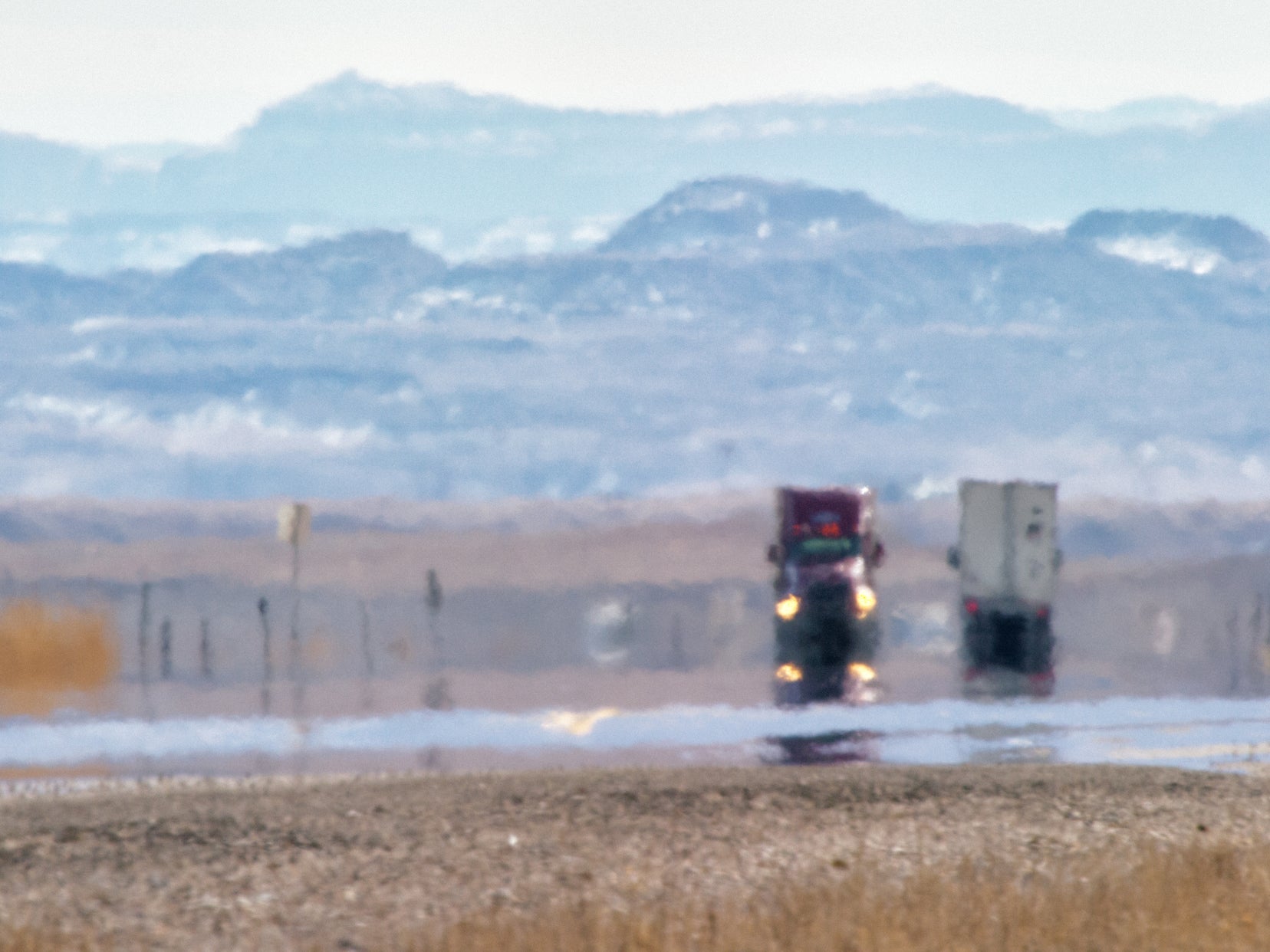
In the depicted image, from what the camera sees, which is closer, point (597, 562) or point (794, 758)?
point (794, 758)

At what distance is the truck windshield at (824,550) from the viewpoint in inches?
1316

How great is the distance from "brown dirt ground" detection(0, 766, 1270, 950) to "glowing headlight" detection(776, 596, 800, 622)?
12.9 metres

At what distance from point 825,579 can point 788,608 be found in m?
0.81

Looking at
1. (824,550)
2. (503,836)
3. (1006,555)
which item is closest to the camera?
(503,836)

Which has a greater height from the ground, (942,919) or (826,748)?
(942,919)

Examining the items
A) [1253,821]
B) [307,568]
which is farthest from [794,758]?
[307,568]

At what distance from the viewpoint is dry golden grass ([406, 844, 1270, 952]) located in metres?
10.7

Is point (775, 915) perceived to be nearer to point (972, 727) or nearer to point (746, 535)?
point (972, 727)

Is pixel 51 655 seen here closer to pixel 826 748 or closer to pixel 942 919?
pixel 826 748

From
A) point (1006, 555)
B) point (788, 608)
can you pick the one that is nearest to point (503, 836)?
point (788, 608)

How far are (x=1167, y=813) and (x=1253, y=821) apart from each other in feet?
2.31

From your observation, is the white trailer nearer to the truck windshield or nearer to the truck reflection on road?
the truck windshield

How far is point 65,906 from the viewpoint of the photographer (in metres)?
12.7

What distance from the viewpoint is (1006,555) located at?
37688 mm
